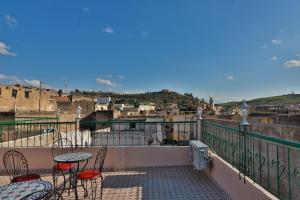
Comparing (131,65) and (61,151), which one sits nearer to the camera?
(61,151)

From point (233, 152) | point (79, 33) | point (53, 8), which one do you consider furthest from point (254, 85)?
point (233, 152)

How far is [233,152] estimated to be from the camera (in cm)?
430

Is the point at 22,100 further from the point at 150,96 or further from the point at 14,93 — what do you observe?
the point at 150,96

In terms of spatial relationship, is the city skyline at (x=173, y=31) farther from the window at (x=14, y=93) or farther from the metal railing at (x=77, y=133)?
the window at (x=14, y=93)

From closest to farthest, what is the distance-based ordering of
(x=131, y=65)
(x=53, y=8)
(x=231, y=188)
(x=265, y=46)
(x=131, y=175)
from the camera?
(x=231, y=188) < (x=131, y=175) < (x=53, y=8) < (x=265, y=46) < (x=131, y=65)

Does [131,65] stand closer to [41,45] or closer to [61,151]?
[41,45]

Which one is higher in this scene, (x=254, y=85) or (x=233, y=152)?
(x=254, y=85)

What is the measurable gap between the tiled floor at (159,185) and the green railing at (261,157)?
63 cm

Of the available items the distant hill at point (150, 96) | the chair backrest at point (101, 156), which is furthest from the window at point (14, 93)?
the distant hill at point (150, 96)

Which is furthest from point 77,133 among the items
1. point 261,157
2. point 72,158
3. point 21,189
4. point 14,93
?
point 14,93

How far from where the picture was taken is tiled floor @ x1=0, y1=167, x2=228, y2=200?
4262mm

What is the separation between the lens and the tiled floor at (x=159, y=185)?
4262 mm

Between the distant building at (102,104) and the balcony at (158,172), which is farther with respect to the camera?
the distant building at (102,104)

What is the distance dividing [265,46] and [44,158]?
10.1m
